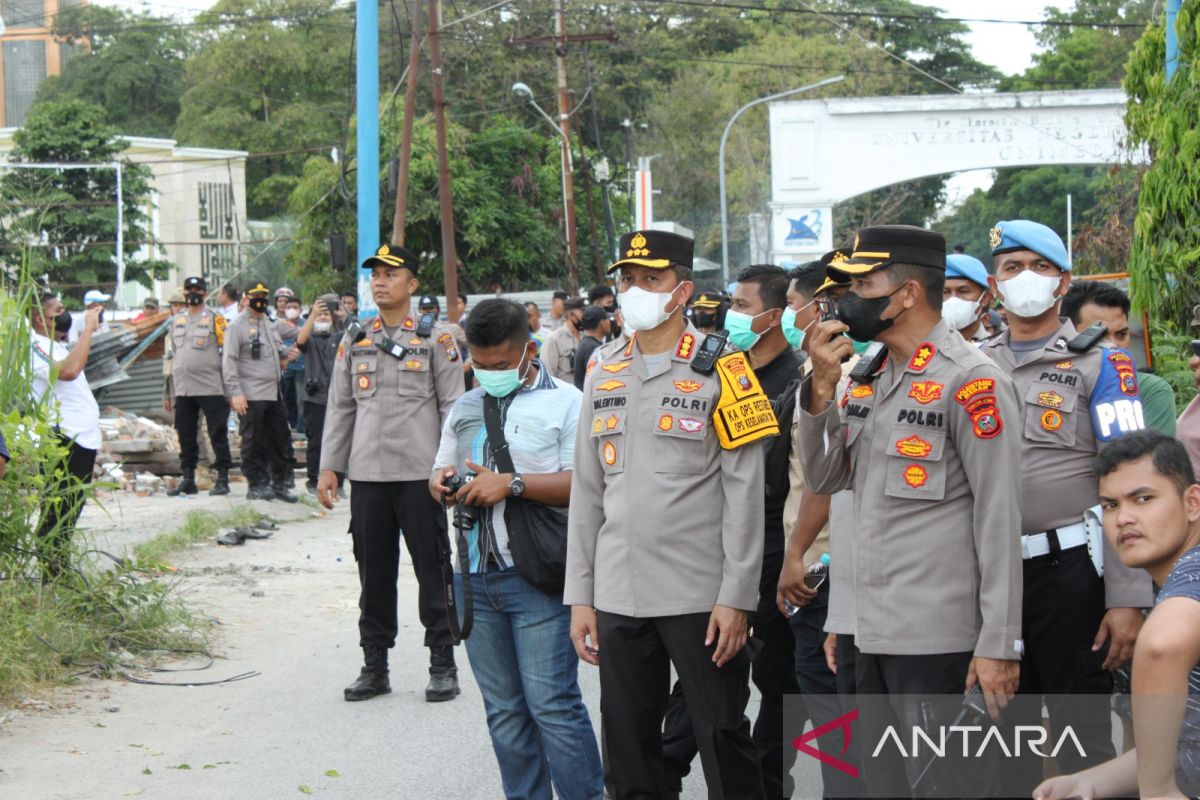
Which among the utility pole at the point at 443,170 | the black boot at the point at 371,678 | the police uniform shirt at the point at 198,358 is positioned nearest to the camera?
the black boot at the point at 371,678

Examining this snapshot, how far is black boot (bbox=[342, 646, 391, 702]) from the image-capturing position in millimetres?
7395

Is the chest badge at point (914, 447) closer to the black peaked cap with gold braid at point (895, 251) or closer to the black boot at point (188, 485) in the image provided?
the black peaked cap with gold braid at point (895, 251)

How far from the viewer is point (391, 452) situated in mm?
7297

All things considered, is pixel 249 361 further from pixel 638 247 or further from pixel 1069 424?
pixel 1069 424

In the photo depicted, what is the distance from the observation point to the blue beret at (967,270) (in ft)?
18.4

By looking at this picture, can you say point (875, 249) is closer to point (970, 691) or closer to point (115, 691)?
point (970, 691)

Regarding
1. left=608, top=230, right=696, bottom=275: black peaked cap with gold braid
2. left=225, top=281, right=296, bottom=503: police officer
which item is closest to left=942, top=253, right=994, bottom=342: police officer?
left=608, top=230, right=696, bottom=275: black peaked cap with gold braid

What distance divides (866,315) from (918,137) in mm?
23086

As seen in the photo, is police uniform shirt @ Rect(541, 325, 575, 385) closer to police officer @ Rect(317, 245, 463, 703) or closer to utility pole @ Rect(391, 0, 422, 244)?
utility pole @ Rect(391, 0, 422, 244)

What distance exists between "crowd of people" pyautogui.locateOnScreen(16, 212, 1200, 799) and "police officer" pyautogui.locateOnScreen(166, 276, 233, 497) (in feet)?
32.1

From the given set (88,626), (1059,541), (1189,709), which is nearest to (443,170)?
(88,626)

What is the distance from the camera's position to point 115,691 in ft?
24.5

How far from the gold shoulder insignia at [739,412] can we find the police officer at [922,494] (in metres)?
0.39

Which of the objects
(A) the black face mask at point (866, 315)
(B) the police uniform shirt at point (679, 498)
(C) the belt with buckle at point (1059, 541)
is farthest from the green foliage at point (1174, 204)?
(A) the black face mask at point (866, 315)
